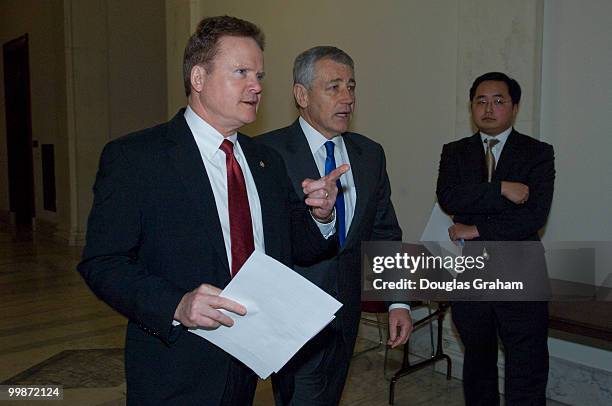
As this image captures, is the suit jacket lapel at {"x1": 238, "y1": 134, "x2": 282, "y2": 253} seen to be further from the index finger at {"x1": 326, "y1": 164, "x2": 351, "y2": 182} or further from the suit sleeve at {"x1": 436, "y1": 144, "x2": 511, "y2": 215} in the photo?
the suit sleeve at {"x1": 436, "y1": 144, "x2": 511, "y2": 215}

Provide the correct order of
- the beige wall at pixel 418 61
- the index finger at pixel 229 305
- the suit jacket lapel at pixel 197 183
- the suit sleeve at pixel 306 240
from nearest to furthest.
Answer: the index finger at pixel 229 305
the suit jacket lapel at pixel 197 183
the suit sleeve at pixel 306 240
the beige wall at pixel 418 61

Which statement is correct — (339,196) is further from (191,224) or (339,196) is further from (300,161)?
(191,224)

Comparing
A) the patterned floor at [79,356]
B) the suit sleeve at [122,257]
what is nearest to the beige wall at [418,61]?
the patterned floor at [79,356]

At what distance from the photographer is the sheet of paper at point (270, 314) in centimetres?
146

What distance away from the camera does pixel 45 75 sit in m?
11.2

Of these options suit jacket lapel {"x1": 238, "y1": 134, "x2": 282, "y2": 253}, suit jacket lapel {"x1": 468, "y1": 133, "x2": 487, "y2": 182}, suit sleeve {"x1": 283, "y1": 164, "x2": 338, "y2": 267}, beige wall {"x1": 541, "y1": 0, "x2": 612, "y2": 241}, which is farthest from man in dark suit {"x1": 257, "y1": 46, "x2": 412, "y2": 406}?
beige wall {"x1": 541, "y1": 0, "x2": 612, "y2": 241}

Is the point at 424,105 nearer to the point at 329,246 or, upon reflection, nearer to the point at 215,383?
the point at 329,246

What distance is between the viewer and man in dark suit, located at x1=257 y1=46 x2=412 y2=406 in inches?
94.2

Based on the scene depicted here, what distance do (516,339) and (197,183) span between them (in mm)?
1939

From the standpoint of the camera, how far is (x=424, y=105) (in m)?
4.42

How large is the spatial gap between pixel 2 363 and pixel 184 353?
11.1 feet

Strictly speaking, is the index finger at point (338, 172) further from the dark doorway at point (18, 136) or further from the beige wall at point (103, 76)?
the dark doorway at point (18, 136)

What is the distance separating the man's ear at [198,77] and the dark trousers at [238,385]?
0.79 meters

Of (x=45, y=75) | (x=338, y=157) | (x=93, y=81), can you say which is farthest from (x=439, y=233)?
(x=45, y=75)
